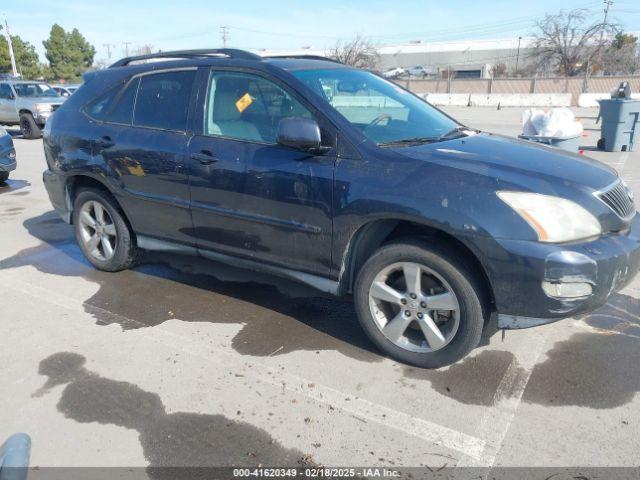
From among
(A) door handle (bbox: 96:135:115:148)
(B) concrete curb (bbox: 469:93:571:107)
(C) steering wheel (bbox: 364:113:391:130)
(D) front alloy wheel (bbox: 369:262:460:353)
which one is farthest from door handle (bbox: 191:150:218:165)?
(B) concrete curb (bbox: 469:93:571:107)

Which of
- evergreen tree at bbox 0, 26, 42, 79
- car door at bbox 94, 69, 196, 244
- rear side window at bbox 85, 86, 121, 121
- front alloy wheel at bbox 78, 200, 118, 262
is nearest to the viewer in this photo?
car door at bbox 94, 69, 196, 244

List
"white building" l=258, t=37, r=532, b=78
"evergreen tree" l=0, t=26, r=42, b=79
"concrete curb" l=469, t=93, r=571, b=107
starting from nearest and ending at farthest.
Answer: "concrete curb" l=469, t=93, r=571, b=107, "evergreen tree" l=0, t=26, r=42, b=79, "white building" l=258, t=37, r=532, b=78

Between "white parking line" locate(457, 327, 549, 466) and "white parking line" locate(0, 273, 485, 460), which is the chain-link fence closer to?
"white parking line" locate(457, 327, 549, 466)

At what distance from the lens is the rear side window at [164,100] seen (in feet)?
13.0

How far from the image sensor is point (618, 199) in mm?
3098

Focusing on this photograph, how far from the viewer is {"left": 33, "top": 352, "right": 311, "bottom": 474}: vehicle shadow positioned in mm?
2488

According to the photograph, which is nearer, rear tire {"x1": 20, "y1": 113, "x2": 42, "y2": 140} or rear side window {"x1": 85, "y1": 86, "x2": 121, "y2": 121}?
rear side window {"x1": 85, "y1": 86, "x2": 121, "y2": 121}

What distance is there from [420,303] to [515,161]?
1004 mm

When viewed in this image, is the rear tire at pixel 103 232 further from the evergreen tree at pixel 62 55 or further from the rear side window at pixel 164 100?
the evergreen tree at pixel 62 55

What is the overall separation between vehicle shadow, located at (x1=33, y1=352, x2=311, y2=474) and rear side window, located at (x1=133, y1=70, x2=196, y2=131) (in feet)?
6.27

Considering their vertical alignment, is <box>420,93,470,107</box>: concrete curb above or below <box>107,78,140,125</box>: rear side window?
below

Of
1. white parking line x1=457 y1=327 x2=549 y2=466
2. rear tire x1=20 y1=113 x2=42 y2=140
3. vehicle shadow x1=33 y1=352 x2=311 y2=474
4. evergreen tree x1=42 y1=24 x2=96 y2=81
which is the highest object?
evergreen tree x1=42 y1=24 x2=96 y2=81

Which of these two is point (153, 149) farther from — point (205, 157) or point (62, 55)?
point (62, 55)

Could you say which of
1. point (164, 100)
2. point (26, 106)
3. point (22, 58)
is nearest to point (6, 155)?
point (164, 100)
